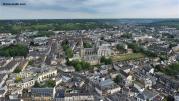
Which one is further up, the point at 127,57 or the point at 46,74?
the point at 46,74

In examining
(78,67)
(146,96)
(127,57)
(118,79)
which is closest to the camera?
(146,96)

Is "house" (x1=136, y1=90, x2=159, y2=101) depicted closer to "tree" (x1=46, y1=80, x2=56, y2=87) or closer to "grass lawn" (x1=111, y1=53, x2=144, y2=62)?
"tree" (x1=46, y1=80, x2=56, y2=87)

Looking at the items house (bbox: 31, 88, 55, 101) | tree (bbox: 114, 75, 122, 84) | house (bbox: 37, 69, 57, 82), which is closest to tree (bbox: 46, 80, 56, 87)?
house (bbox: 37, 69, 57, 82)

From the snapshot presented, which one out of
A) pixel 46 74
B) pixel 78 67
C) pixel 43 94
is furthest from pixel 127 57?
pixel 43 94

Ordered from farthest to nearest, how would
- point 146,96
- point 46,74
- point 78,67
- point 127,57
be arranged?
point 127,57 < point 78,67 < point 46,74 < point 146,96

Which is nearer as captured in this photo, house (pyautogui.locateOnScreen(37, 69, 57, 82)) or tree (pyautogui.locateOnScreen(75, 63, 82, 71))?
house (pyautogui.locateOnScreen(37, 69, 57, 82))

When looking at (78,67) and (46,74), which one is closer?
(46,74)

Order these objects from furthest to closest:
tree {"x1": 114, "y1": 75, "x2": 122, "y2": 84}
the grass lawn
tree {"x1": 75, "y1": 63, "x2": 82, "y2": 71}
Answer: the grass lawn → tree {"x1": 75, "y1": 63, "x2": 82, "y2": 71} → tree {"x1": 114, "y1": 75, "x2": 122, "y2": 84}

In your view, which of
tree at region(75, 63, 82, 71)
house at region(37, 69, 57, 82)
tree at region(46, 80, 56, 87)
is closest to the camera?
tree at region(46, 80, 56, 87)

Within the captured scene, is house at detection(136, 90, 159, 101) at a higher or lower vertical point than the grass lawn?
higher

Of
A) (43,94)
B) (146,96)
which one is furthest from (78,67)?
(146,96)

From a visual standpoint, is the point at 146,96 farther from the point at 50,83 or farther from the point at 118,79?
the point at 50,83
